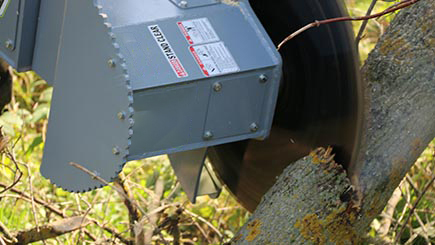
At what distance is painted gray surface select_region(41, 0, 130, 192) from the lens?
2055mm

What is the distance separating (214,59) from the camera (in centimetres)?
211

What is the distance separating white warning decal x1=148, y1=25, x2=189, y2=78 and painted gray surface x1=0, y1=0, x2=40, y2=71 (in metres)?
0.48

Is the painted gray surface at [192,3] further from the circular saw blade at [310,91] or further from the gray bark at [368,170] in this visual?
the gray bark at [368,170]

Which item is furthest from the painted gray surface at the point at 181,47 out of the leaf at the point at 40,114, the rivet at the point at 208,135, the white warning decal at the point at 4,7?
the leaf at the point at 40,114

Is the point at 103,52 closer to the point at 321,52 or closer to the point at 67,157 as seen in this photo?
the point at 67,157

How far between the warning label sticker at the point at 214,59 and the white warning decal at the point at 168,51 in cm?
5

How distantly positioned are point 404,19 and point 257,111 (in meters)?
0.61

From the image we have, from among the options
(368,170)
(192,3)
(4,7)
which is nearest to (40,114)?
(4,7)

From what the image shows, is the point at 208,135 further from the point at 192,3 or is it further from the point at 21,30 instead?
the point at 21,30

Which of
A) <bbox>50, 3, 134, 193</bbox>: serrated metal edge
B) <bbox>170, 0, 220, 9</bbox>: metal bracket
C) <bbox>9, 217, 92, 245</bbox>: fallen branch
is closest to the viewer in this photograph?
<bbox>50, 3, 134, 193</bbox>: serrated metal edge

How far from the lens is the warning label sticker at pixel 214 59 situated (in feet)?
6.85

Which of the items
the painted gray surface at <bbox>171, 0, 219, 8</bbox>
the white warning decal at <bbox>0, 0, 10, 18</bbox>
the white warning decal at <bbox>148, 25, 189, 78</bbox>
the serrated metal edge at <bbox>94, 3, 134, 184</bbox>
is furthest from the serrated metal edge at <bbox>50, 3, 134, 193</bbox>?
the white warning decal at <bbox>0, 0, 10, 18</bbox>

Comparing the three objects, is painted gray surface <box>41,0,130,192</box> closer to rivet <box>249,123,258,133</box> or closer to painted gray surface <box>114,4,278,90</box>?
painted gray surface <box>114,4,278,90</box>

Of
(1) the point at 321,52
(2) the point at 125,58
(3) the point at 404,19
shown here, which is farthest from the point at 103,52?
(3) the point at 404,19
